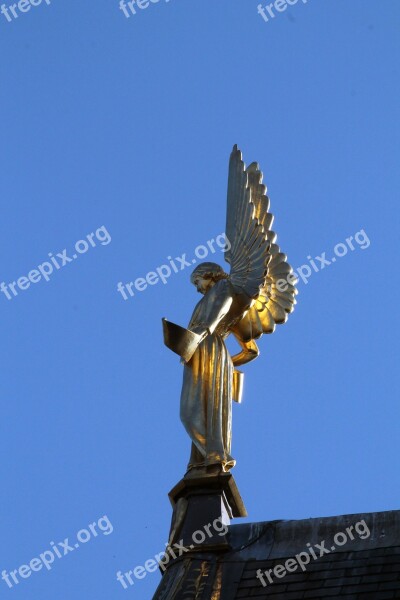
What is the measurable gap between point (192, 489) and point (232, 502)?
538 mm

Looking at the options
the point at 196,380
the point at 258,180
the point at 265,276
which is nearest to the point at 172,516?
the point at 196,380

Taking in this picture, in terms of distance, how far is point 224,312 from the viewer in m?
21.5

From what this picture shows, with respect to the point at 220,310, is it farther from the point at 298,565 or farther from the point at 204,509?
the point at 298,565

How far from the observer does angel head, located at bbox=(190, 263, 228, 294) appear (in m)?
22.2

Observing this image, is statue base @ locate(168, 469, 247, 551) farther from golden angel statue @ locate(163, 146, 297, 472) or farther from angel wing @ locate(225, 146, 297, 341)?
angel wing @ locate(225, 146, 297, 341)

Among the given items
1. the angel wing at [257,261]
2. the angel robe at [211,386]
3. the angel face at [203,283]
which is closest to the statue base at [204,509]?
the angel robe at [211,386]

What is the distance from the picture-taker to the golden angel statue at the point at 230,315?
20.4 m

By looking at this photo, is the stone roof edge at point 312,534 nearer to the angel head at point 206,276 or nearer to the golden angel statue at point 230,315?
the golden angel statue at point 230,315

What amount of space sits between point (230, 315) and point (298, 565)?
448 centimetres

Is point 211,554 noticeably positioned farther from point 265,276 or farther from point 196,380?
point 265,276

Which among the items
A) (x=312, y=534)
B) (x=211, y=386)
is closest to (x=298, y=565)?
(x=312, y=534)

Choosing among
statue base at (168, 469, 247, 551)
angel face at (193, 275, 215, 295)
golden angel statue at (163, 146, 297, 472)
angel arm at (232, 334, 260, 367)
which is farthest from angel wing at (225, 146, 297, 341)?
statue base at (168, 469, 247, 551)

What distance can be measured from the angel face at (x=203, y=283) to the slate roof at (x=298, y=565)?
13.5ft

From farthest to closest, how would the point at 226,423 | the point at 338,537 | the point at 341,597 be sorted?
1. the point at 226,423
2. the point at 338,537
3. the point at 341,597
